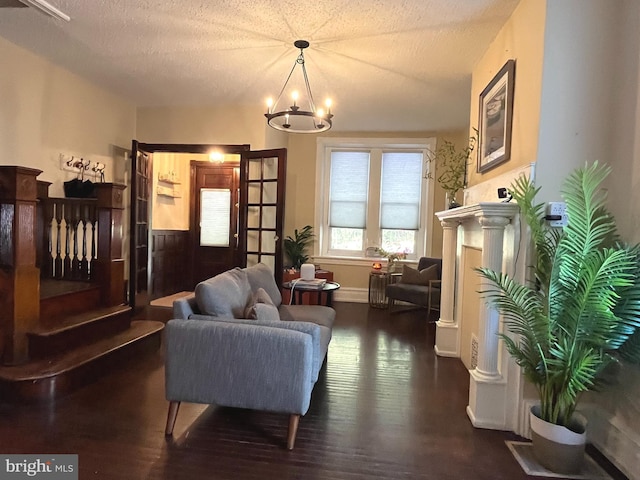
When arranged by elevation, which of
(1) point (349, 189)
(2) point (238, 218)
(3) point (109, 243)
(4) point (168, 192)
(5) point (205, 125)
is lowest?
(3) point (109, 243)

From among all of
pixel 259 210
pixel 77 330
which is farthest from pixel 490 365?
pixel 259 210

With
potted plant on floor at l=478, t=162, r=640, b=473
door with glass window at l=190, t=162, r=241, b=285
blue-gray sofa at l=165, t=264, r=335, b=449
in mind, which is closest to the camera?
potted plant on floor at l=478, t=162, r=640, b=473

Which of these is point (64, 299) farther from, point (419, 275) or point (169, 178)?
point (419, 275)

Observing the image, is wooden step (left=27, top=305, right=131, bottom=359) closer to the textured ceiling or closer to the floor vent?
the textured ceiling

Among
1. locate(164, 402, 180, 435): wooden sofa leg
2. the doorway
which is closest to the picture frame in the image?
the doorway

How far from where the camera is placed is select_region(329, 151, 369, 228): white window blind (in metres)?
6.71

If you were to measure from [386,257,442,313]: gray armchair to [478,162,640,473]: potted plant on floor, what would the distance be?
307 centimetres

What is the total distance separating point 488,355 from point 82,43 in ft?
13.8

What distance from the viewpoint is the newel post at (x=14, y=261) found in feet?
9.30

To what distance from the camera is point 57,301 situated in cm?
341

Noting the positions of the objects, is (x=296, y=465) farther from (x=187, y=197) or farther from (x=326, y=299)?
(x=187, y=197)

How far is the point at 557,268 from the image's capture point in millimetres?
2088

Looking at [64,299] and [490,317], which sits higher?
[490,317]

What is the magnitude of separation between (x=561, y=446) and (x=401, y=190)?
16.1 ft
